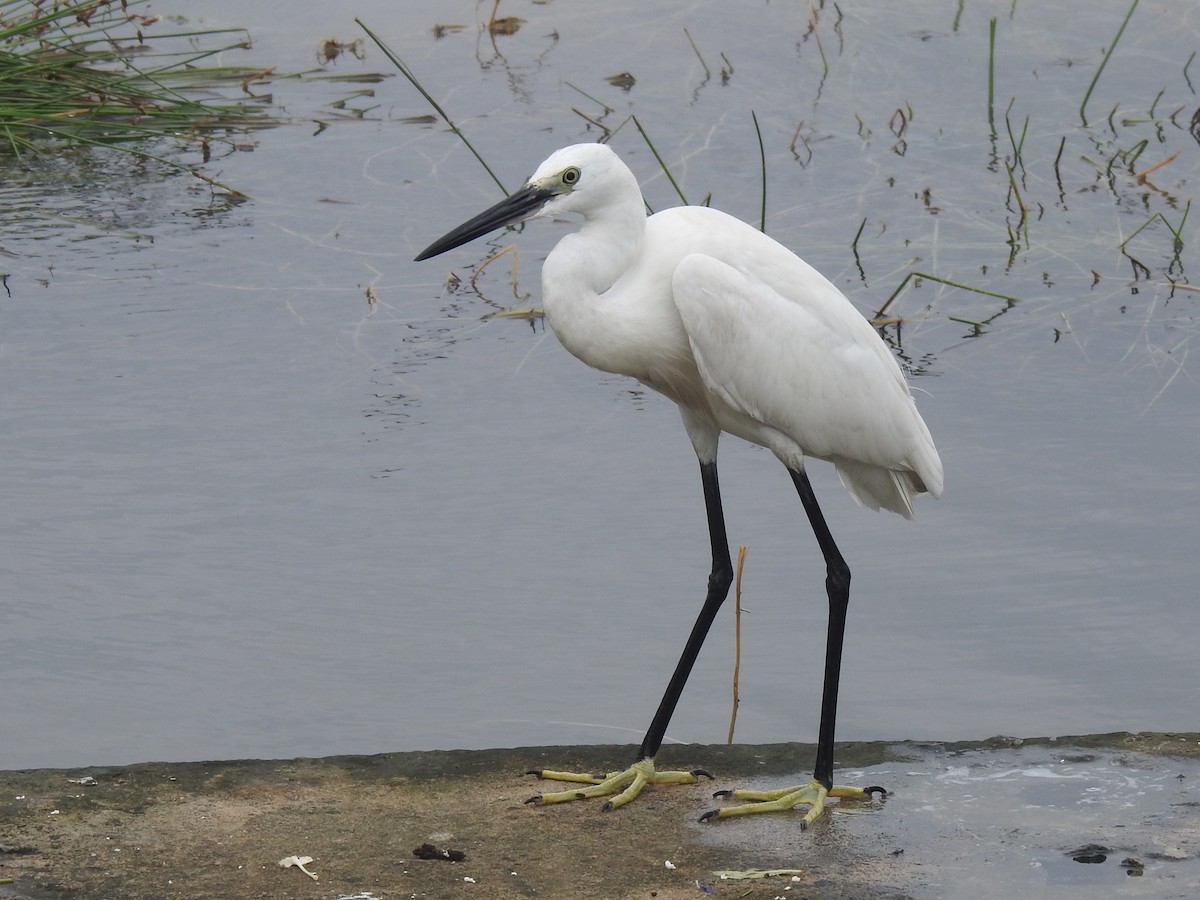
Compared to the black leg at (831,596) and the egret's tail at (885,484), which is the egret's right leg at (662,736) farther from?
the egret's tail at (885,484)

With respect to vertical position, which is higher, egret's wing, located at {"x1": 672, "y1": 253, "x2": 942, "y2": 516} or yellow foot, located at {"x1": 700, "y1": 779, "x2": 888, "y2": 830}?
egret's wing, located at {"x1": 672, "y1": 253, "x2": 942, "y2": 516}

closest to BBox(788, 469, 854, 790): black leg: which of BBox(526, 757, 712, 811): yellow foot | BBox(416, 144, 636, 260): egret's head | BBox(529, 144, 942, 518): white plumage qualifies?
BBox(529, 144, 942, 518): white plumage

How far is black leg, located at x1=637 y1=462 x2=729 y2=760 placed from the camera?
5328 mm

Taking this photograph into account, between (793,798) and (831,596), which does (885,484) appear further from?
(793,798)

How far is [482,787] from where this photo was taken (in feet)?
16.6

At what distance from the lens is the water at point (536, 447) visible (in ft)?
20.9

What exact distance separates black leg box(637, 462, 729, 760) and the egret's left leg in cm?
13

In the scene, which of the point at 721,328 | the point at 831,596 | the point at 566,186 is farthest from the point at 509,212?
the point at 831,596

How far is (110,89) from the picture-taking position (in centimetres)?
1062

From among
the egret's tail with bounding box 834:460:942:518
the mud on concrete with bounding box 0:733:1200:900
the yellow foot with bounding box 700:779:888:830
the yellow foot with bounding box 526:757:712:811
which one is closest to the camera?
the mud on concrete with bounding box 0:733:1200:900

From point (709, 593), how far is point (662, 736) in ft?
1.58

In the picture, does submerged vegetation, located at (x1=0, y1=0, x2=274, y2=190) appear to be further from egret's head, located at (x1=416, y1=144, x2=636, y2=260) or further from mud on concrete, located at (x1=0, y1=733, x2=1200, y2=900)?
mud on concrete, located at (x1=0, y1=733, x2=1200, y2=900)

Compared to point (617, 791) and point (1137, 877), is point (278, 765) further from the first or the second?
point (1137, 877)

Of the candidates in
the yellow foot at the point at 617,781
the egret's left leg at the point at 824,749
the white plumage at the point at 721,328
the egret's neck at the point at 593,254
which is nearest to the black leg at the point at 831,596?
the egret's left leg at the point at 824,749
